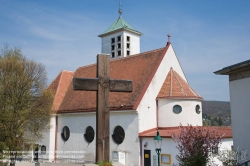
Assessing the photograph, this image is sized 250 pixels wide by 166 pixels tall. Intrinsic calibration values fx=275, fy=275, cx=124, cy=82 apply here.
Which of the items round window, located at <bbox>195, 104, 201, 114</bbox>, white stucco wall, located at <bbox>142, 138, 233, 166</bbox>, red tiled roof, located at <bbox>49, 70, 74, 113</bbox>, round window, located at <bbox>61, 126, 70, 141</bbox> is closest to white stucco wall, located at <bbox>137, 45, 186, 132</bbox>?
white stucco wall, located at <bbox>142, 138, 233, 166</bbox>

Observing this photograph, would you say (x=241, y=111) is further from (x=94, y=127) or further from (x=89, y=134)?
(x=89, y=134)

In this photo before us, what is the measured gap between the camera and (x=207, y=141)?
13016mm

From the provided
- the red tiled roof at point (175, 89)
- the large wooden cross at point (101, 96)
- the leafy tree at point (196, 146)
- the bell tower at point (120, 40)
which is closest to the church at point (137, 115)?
the red tiled roof at point (175, 89)

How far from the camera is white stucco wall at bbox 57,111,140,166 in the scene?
21906 millimetres

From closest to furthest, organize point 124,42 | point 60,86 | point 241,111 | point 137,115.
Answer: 1. point 241,111
2. point 137,115
3. point 60,86
4. point 124,42

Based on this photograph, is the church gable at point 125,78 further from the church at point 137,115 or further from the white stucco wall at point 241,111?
the white stucco wall at point 241,111

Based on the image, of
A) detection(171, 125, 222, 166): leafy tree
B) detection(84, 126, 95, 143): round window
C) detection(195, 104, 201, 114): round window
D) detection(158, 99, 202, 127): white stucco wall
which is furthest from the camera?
detection(84, 126, 95, 143): round window

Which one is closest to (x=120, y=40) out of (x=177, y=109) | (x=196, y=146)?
(x=177, y=109)

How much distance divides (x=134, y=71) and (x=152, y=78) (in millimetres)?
2680

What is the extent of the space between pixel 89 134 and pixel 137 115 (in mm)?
6080

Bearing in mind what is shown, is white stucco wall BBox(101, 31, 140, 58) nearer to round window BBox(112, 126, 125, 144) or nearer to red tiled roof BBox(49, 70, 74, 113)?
red tiled roof BBox(49, 70, 74, 113)

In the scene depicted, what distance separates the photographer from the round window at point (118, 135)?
75.4 feet

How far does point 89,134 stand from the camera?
2553 cm

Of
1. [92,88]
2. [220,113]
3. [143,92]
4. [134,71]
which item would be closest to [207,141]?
[92,88]
